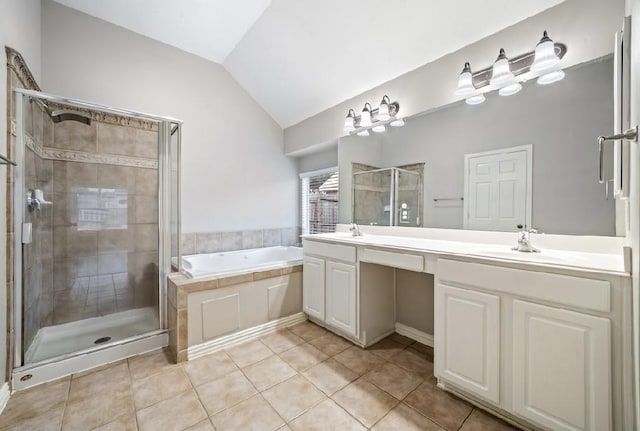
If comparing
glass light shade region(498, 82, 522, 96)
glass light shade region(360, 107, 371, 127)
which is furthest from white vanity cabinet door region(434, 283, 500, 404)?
glass light shade region(360, 107, 371, 127)

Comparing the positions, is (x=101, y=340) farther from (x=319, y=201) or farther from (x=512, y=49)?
(x=512, y=49)

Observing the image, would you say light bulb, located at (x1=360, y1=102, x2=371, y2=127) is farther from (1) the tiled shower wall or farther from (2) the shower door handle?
(2) the shower door handle

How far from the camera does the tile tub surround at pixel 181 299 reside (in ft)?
6.12

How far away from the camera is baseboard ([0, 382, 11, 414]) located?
4.64 ft

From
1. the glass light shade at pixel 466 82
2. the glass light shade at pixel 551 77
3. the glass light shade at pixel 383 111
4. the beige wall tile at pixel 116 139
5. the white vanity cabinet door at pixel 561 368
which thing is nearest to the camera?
the white vanity cabinet door at pixel 561 368

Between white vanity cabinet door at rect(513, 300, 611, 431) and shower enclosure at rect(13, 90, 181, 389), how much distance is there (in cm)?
241

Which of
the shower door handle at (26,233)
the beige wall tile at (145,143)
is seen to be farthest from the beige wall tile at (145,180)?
the shower door handle at (26,233)

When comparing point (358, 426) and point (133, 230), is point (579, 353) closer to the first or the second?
point (358, 426)

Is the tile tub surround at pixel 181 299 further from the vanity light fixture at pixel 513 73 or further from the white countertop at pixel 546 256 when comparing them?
the vanity light fixture at pixel 513 73

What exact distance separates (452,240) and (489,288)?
684 millimetres

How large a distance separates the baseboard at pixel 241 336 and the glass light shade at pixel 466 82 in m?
2.30

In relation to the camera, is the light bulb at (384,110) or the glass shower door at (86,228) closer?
the glass shower door at (86,228)

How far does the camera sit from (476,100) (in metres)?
1.83

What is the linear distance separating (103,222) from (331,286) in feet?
7.31
